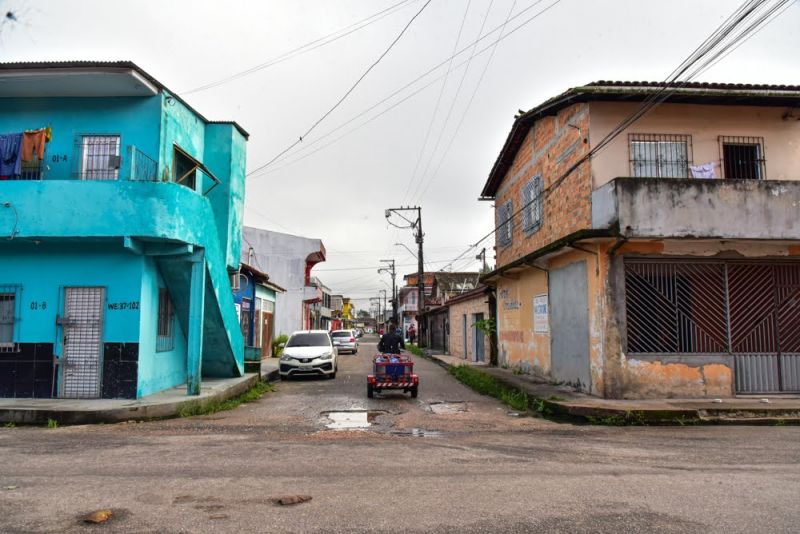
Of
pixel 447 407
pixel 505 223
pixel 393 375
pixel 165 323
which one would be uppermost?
pixel 505 223

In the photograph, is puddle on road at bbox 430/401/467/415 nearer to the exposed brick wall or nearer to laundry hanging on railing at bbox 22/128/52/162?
the exposed brick wall

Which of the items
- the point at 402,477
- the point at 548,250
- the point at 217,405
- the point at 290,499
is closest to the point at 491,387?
the point at 548,250

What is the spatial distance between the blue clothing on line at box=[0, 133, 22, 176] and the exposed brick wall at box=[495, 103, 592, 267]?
12.5m

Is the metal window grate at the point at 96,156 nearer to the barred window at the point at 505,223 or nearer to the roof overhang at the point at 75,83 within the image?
the roof overhang at the point at 75,83

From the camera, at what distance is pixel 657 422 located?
33.5ft

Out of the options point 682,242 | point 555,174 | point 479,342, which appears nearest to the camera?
point 682,242

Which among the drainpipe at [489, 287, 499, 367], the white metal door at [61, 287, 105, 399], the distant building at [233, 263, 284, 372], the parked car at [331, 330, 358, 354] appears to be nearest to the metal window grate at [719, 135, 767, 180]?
the drainpipe at [489, 287, 499, 367]

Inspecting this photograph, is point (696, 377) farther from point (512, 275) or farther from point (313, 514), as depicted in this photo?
point (313, 514)

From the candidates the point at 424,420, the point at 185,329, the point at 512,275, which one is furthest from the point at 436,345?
the point at 424,420

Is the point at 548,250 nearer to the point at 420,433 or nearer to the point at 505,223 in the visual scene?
the point at 420,433

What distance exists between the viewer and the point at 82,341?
11898mm

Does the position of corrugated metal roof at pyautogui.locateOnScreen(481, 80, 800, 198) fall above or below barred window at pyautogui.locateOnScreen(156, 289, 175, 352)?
above

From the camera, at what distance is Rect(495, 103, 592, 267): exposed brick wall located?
13.1 meters

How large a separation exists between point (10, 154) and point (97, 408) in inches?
241
